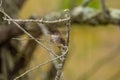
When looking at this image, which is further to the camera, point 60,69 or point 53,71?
point 53,71

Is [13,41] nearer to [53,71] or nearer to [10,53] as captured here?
[10,53]

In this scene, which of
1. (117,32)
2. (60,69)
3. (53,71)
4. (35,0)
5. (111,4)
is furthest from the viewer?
(117,32)

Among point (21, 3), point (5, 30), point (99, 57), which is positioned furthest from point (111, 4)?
point (5, 30)

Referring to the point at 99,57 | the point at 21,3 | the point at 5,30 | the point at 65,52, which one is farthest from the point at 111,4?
the point at 65,52

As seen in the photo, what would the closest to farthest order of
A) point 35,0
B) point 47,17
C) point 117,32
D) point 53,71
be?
A: 1. point 47,17
2. point 53,71
3. point 35,0
4. point 117,32

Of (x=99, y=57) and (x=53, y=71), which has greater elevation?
(x=53, y=71)

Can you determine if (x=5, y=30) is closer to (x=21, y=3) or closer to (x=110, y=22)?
(x=21, y=3)

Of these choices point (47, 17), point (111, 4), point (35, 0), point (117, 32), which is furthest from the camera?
point (117, 32)

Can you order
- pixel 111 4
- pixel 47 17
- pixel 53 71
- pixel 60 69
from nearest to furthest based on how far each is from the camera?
pixel 60 69
pixel 47 17
pixel 53 71
pixel 111 4

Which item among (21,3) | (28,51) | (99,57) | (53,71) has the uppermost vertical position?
(21,3)
